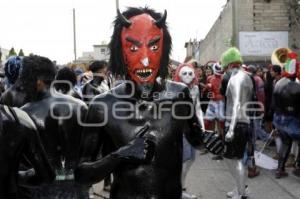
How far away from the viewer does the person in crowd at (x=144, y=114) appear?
105 inches

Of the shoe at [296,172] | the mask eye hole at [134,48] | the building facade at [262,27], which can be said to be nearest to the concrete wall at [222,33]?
the building facade at [262,27]

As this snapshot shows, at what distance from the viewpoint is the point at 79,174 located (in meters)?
2.62

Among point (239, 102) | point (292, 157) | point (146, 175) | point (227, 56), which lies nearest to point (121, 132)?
point (146, 175)

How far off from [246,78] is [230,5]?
12.6 m

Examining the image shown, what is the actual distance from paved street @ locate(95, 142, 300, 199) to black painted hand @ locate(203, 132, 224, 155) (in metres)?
4.12

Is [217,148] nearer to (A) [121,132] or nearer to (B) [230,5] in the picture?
(A) [121,132]

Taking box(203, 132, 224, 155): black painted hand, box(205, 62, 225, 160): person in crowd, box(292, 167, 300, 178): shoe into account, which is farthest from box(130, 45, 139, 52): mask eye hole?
box(205, 62, 225, 160): person in crowd

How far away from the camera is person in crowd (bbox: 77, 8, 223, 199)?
8.79 ft

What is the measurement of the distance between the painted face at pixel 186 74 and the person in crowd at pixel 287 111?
158cm

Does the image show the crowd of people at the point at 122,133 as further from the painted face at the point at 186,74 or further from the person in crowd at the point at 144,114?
the painted face at the point at 186,74

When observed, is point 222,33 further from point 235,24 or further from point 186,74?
point 186,74

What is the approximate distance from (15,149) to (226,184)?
5978 millimetres

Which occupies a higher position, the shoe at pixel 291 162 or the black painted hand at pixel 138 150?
the black painted hand at pixel 138 150

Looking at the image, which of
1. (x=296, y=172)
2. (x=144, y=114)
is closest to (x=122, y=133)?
(x=144, y=114)
